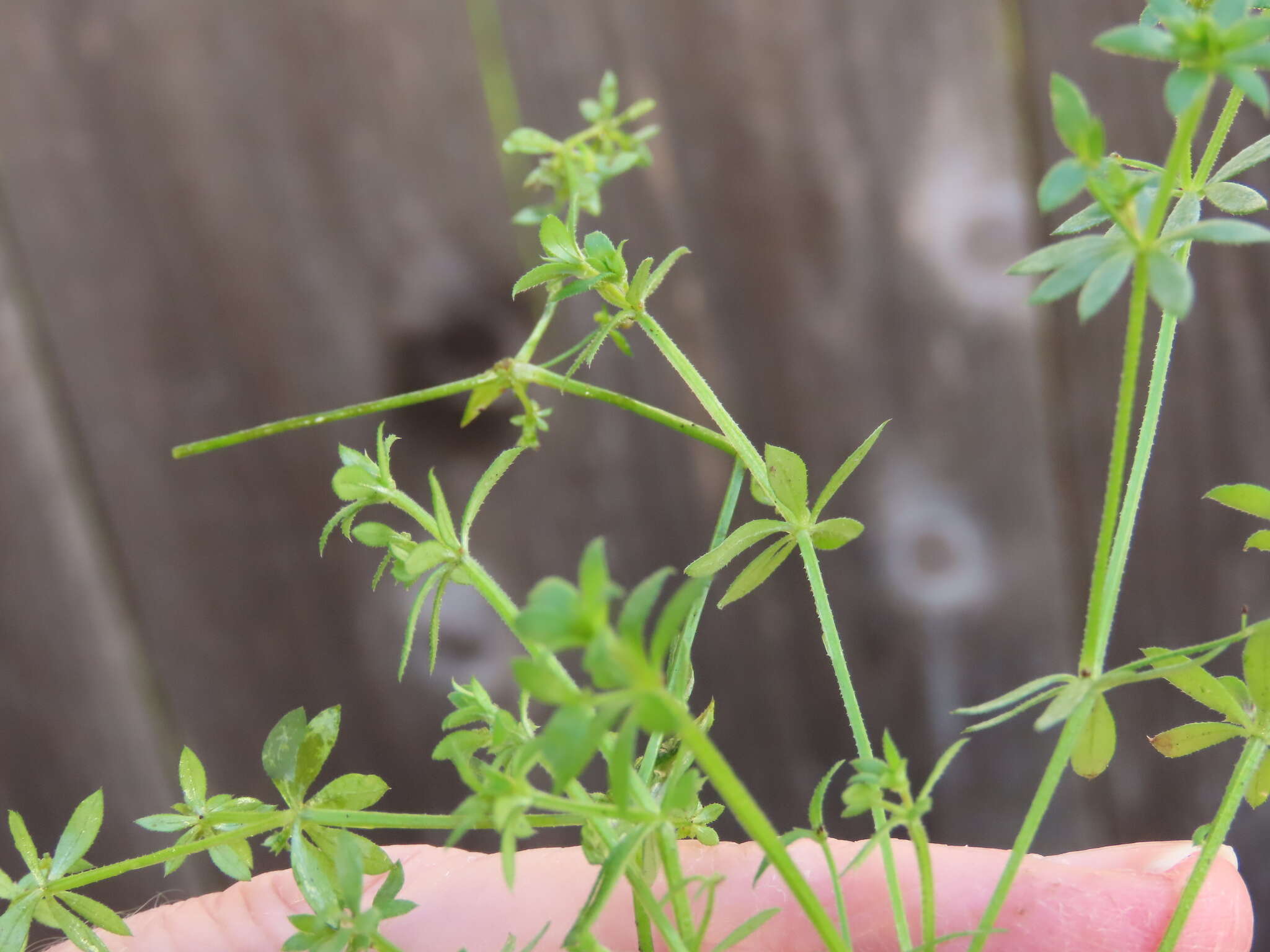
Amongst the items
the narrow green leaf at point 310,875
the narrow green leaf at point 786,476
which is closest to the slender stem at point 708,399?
the narrow green leaf at point 786,476

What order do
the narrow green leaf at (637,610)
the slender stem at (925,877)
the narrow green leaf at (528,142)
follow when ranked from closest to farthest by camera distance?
the narrow green leaf at (637,610) < the slender stem at (925,877) < the narrow green leaf at (528,142)

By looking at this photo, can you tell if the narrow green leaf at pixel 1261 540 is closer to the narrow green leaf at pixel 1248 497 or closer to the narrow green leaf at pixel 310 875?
the narrow green leaf at pixel 1248 497

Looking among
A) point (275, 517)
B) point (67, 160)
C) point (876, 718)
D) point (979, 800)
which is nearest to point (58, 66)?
point (67, 160)

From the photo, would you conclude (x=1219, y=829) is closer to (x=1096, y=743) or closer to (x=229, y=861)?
(x=1096, y=743)

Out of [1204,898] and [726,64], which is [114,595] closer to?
[726,64]

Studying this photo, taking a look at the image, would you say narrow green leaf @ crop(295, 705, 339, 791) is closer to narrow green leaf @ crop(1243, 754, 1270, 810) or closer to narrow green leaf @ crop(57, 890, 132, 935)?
narrow green leaf @ crop(57, 890, 132, 935)

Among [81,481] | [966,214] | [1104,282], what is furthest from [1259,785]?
[81,481]

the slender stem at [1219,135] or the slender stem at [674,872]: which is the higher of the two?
the slender stem at [1219,135]
